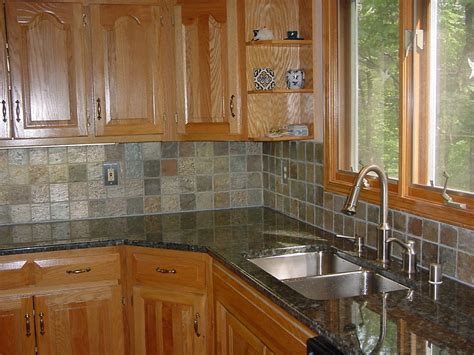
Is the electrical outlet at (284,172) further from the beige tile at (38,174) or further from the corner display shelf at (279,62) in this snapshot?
the beige tile at (38,174)

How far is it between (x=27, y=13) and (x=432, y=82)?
77.3 inches

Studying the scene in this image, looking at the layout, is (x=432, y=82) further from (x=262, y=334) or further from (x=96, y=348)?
(x=96, y=348)

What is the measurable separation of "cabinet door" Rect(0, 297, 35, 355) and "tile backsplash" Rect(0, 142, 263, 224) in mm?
666

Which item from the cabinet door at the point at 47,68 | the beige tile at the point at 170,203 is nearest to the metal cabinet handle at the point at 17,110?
the cabinet door at the point at 47,68

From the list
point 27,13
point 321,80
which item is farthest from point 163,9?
point 321,80

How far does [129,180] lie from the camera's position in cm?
340

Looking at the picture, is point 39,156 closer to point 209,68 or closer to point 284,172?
point 209,68

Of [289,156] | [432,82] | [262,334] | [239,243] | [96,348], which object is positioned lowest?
[96,348]

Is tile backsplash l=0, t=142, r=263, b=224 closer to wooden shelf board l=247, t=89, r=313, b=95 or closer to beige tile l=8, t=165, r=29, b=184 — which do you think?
beige tile l=8, t=165, r=29, b=184

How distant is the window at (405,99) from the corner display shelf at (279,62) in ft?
0.54

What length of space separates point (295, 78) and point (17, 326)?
5.73ft

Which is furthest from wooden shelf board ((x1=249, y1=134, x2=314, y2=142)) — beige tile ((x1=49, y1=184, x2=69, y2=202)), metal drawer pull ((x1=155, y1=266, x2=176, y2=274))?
beige tile ((x1=49, y1=184, x2=69, y2=202))

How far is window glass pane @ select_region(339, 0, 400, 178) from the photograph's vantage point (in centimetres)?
233

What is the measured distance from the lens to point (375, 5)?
2418 mm
